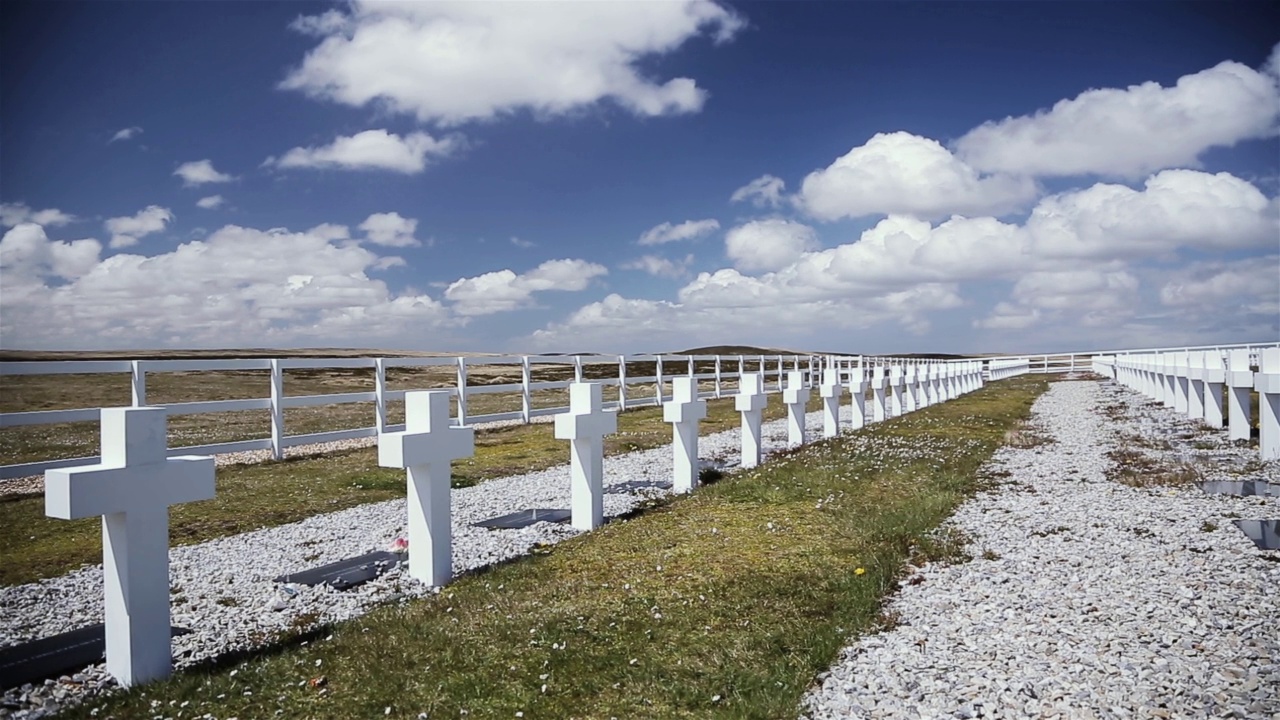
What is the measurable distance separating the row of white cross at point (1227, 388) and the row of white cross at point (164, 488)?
8.27 meters

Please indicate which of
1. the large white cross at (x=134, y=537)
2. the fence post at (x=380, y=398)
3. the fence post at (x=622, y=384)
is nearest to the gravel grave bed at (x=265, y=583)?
the large white cross at (x=134, y=537)

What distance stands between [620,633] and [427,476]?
6.78 ft

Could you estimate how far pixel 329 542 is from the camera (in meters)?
7.72

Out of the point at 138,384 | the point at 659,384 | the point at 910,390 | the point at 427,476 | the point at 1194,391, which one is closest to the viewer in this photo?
the point at 427,476

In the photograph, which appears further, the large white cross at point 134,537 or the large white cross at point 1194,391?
the large white cross at point 1194,391

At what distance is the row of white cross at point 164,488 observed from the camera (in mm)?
4262

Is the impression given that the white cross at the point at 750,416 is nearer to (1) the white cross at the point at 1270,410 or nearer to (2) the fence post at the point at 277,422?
(1) the white cross at the point at 1270,410

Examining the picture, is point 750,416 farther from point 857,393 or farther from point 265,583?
point 265,583

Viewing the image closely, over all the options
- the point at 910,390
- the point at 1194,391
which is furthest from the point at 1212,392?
the point at 910,390

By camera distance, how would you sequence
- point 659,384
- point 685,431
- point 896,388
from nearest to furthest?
1. point 685,431
2. point 896,388
3. point 659,384

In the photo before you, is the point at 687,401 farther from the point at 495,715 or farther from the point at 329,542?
the point at 495,715

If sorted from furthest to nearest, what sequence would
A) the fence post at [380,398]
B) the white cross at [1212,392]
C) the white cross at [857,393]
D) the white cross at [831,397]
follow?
the white cross at [857,393], the fence post at [380,398], the white cross at [1212,392], the white cross at [831,397]

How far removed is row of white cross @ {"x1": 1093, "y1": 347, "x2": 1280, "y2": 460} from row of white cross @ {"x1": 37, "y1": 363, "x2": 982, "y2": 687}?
27.1ft

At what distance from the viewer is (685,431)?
391 inches
